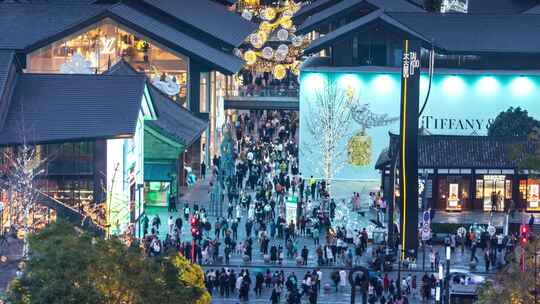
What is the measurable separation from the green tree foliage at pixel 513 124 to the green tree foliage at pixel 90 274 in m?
34.0

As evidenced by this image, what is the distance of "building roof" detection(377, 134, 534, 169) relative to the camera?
190 feet

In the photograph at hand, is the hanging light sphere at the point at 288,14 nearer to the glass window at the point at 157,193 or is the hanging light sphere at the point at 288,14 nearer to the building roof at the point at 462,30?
the building roof at the point at 462,30

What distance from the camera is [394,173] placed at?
5184 cm

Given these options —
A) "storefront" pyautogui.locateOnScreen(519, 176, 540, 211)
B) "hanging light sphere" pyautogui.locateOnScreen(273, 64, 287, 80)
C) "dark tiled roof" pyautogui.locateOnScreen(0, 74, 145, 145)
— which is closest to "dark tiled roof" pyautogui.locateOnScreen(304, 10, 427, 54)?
"storefront" pyautogui.locateOnScreen(519, 176, 540, 211)

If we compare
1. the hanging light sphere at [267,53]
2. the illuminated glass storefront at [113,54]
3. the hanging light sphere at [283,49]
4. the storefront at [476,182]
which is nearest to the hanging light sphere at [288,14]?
the hanging light sphere at [283,49]

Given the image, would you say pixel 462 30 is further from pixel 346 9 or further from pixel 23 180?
pixel 23 180

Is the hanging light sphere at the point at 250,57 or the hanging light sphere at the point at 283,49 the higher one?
the hanging light sphere at the point at 283,49

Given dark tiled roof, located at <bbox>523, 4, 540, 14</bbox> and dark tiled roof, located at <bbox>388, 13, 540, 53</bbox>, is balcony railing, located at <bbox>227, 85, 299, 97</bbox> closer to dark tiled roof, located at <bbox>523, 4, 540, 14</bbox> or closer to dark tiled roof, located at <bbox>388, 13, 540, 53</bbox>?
dark tiled roof, located at <bbox>388, 13, 540, 53</bbox>

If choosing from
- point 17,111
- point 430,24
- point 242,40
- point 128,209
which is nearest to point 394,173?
point 128,209

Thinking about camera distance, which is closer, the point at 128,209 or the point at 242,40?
the point at 128,209

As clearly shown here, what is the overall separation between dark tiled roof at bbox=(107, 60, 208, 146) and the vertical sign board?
1027 centimetres

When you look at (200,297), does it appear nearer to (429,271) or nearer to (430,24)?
(429,271)

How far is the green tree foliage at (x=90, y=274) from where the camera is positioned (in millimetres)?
26797

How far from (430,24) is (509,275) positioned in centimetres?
3716
